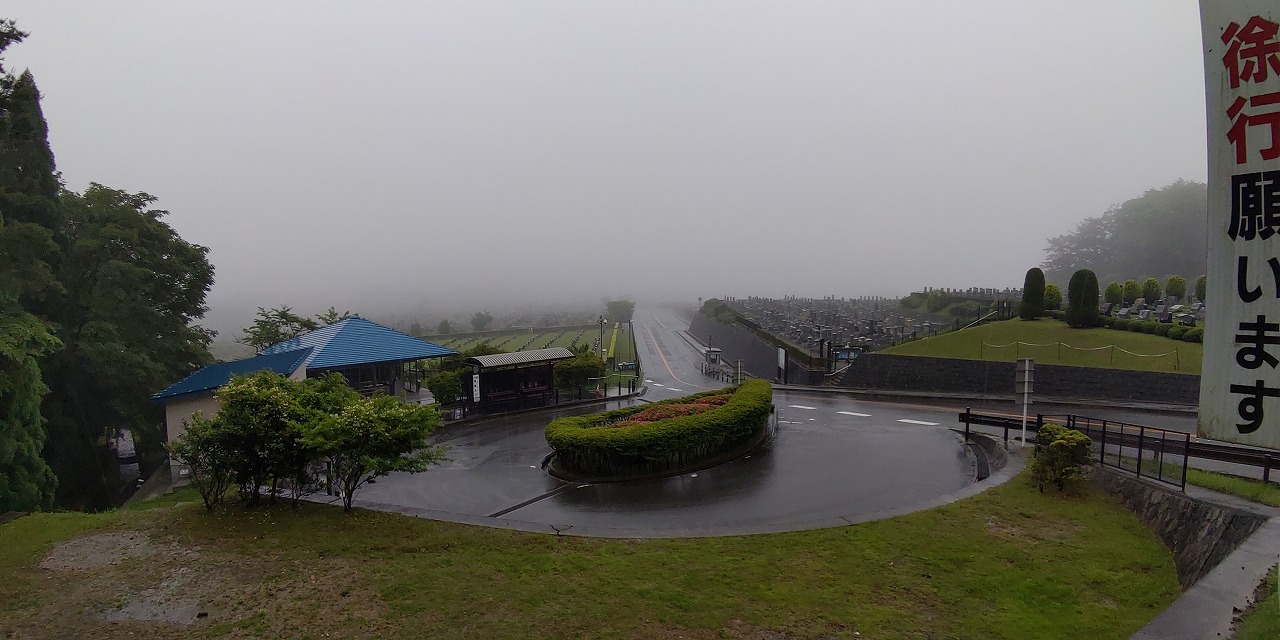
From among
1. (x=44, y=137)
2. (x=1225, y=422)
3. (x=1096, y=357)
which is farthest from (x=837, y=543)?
(x=44, y=137)

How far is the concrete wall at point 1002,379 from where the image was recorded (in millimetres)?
17375

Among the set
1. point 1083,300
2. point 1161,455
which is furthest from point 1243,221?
point 1083,300

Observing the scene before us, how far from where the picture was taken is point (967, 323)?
29.8 m

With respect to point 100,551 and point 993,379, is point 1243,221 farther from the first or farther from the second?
point 993,379

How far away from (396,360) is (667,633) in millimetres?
18933

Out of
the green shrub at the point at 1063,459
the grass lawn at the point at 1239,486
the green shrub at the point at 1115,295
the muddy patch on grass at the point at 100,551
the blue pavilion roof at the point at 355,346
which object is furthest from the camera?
the green shrub at the point at 1115,295

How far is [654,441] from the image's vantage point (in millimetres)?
12086

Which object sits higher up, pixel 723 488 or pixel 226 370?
pixel 226 370

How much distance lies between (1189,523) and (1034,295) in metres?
23.0

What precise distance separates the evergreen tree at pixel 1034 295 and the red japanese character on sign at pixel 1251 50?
26.9m

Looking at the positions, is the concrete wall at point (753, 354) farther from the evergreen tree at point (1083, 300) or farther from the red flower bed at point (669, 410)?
the red flower bed at point (669, 410)

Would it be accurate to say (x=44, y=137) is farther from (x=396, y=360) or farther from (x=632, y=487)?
(x=632, y=487)

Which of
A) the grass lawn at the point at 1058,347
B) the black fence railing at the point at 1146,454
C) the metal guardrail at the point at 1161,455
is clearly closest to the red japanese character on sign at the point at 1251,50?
the black fence railing at the point at 1146,454

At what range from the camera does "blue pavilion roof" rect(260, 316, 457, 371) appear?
20.1 metres
